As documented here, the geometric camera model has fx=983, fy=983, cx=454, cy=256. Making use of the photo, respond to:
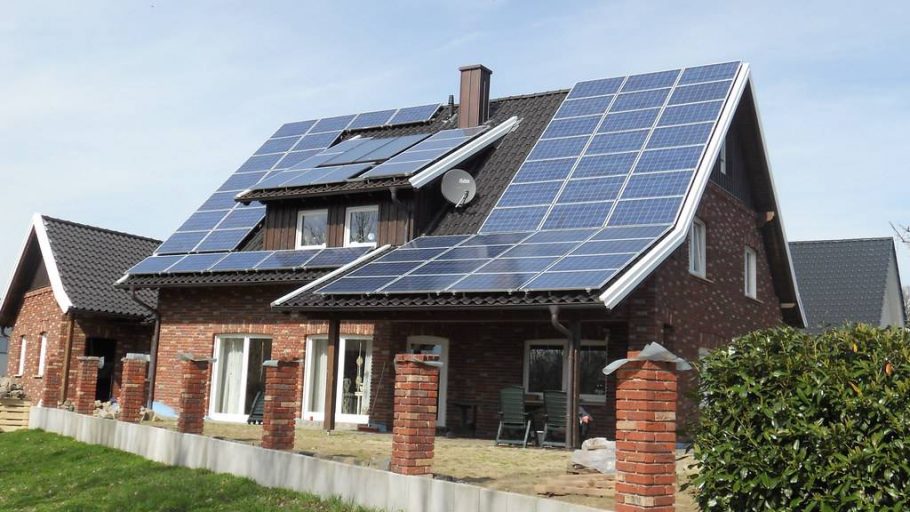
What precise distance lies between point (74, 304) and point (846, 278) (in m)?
24.1

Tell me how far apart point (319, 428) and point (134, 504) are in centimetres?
719

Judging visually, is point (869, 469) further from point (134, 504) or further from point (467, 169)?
point (467, 169)

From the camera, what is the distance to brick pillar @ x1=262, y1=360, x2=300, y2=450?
12.7m

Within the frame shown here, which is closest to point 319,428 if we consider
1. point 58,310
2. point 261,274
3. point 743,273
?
point 261,274

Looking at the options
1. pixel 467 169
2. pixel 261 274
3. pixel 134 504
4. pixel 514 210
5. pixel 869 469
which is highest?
pixel 467 169

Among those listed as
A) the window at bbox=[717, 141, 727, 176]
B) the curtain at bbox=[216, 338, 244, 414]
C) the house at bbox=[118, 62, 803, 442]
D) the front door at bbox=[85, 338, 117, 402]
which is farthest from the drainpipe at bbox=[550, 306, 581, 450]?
the front door at bbox=[85, 338, 117, 402]

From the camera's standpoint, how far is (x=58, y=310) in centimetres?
2653

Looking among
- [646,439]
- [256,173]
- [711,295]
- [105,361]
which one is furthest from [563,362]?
[105,361]

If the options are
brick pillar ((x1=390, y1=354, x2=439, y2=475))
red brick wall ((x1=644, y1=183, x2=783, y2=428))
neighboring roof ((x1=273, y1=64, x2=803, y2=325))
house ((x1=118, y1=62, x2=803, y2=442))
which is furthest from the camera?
red brick wall ((x1=644, y1=183, x2=783, y2=428))

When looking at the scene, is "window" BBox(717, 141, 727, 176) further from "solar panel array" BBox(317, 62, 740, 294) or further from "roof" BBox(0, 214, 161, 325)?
"roof" BBox(0, 214, 161, 325)

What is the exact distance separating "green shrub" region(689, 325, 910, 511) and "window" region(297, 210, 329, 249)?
13906 millimetres

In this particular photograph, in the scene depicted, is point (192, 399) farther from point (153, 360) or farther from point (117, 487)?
point (153, 360)

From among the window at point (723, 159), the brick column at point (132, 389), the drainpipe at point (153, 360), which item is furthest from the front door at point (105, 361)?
the window at point (723, 159)

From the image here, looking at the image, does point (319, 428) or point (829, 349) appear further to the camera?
point (319, 428)
